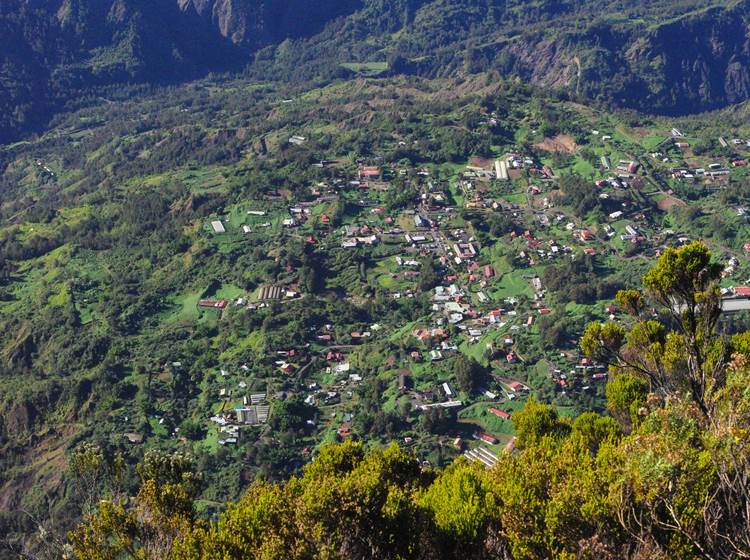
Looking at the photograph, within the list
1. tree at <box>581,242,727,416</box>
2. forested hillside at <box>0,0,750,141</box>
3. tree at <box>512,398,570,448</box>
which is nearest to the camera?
tree at <box>581,242,727,416</box>

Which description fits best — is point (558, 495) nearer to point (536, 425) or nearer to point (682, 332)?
point (682, 332)

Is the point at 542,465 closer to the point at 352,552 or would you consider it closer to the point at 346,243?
the point at 352,552

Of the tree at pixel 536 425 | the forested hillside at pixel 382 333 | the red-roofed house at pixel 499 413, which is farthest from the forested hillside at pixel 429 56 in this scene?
the tree at pixel 536 425

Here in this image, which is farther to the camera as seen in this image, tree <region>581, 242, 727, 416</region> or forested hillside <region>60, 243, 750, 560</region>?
tree <region>581, 242, 727, 416</region>

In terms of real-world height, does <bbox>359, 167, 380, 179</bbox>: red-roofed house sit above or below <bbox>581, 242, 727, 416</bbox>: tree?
below

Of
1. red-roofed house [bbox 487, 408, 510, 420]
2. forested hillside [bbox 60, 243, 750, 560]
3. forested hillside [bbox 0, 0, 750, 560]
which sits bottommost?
red-roofed house [bbox 487, 408, 510, 420]

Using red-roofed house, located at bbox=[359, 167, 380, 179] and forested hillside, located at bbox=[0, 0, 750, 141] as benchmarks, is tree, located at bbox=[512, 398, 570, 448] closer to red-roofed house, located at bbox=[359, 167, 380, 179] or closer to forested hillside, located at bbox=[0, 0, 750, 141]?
red-roofed house, located at bbox=[359, 167, 380, 179]

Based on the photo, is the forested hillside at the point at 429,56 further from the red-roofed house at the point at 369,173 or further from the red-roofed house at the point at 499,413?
the red-roofed house at the point at 499,413

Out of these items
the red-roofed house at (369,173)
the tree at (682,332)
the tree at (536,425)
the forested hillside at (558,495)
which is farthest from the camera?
the red-roofed house at (369,173)

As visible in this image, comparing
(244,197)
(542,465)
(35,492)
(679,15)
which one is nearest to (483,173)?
(244,197)

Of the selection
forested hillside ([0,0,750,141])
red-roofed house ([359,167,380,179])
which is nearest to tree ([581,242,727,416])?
red-roofed house ([359,167,380,179])

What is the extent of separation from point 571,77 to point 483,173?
9165 cm

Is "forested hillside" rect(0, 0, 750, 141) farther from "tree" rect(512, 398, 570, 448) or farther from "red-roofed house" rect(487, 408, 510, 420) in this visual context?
"tree" rect(512, 398, 570, 448)

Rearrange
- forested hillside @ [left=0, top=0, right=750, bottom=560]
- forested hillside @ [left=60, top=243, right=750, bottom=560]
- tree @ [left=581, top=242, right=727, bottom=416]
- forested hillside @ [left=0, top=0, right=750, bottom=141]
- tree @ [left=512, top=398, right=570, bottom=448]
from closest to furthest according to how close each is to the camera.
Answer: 1. forested hillside @ [left=60, top=243, right=750, bottom=560]
2. forested hillside @ [left=0, top=0, right=750, bottom=560]
3. tree @ [left=581, top=242, right=727, bottom=416]
4. tree @ [left=512, top=398, right=570, bottom=448]
5. forested hillside @ [left=0, top=0, right=750, bottom=141]
